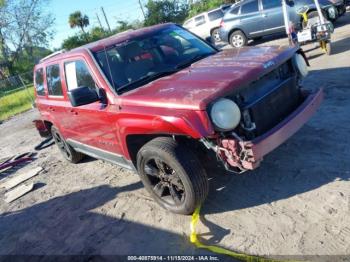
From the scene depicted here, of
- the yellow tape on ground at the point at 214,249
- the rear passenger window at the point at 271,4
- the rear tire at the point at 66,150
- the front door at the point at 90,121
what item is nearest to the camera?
the yellow tape on ground at the point at 214,249

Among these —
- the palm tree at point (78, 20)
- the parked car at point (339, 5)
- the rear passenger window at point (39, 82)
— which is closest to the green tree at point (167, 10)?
the palm tree at point (78, 20)

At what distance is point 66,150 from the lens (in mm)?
7008

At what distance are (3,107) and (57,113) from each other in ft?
57.9

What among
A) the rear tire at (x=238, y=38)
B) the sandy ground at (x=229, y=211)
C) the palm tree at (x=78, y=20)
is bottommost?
the sandy ground at (x=229, y=211)

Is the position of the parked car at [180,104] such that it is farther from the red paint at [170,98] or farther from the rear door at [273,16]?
the rear door at [273,16]

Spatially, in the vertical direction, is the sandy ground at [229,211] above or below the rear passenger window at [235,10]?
below

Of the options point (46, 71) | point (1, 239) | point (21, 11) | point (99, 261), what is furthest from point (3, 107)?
point (21, 11)

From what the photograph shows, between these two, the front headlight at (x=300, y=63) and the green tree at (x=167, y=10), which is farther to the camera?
the green tree at (x=167, y=10)

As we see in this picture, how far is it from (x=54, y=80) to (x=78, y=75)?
3.70ft

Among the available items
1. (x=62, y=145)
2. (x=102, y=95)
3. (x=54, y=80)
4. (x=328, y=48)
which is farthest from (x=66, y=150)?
(x=328, y=48)

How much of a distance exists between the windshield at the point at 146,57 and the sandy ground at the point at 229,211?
1430 millimetres

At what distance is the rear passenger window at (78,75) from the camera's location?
4.67 metres

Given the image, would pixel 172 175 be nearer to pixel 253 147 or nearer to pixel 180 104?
pixel 180 104

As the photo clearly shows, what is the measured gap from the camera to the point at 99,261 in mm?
3732
